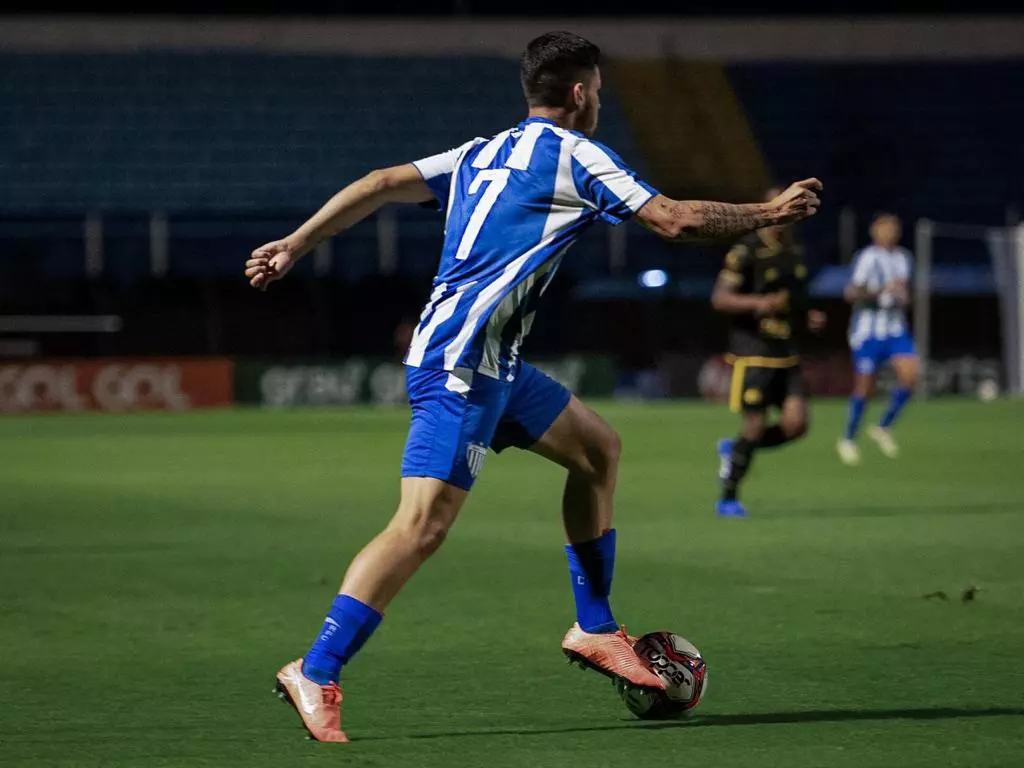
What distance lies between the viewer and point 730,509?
12.4 m

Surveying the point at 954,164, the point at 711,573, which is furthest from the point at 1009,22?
the point at 711,573

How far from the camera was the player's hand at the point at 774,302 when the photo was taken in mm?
12367

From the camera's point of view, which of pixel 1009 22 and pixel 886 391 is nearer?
pixel 886 391

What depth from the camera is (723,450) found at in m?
12.8

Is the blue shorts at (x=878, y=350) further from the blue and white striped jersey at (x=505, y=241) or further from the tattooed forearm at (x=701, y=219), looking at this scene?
the tattooed forearm at (x=701, y=219)

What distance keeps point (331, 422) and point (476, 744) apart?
19.1 meters

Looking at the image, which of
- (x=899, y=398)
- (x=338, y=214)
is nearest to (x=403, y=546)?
(x=338, y=214)

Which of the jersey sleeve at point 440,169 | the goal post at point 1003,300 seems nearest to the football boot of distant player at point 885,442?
the goal post at point 1003,300

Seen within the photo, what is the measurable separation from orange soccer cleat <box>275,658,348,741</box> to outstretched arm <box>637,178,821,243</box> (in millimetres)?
1625

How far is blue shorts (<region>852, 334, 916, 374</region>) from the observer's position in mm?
18906

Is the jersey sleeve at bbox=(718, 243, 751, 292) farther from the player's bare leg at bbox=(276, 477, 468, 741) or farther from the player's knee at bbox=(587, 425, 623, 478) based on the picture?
the player's bare leg at bbox=(276, 477, 468, 741)

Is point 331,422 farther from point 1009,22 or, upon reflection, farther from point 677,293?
point 1009,22

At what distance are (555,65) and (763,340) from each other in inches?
282

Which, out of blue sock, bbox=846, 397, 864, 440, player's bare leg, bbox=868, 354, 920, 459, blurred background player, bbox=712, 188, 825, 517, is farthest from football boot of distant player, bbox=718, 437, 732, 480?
player's bare leg, bbox=868, 354, 920, 459
